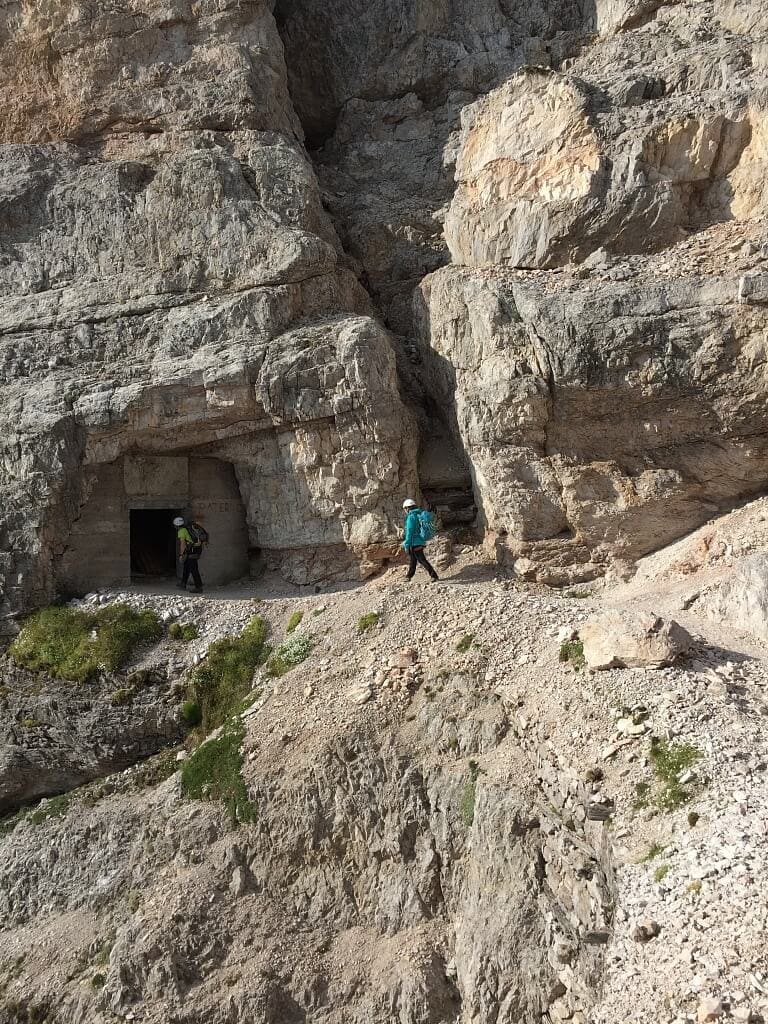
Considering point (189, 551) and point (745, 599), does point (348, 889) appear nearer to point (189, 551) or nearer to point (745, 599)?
point (745, 599)

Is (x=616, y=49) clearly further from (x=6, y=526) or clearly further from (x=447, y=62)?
(x=6, y=526)

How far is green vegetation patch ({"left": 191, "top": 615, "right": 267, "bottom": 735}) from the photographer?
44.1 ft

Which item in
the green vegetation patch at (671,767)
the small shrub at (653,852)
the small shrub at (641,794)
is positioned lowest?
the small shrub at (653,852)

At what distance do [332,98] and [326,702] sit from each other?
21.3 meters

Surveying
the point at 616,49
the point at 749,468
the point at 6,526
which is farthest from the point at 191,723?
the point at 616,49

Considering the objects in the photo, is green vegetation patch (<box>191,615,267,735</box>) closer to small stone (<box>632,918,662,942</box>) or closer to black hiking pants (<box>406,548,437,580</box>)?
black hiking pants (<box>406,548,437,580</box>)

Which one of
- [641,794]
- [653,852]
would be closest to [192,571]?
[641,794]

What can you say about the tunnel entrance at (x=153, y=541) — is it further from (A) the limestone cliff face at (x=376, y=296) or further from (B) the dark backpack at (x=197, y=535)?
(A) the limestone cliff face at (x=376, y=296)

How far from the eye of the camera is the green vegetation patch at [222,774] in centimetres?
1153

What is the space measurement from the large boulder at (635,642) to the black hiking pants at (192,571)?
9667mm

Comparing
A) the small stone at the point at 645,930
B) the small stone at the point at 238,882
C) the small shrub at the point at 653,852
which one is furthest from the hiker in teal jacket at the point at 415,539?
the small stone at the point at 645,930

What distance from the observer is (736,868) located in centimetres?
713

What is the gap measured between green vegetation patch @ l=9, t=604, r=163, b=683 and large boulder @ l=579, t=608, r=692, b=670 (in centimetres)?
917

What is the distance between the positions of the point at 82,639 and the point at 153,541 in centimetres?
543
